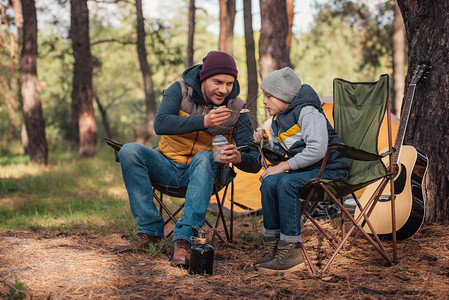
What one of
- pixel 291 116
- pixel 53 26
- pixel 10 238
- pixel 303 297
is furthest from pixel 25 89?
pixel 303 297

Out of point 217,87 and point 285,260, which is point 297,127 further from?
point 285,260

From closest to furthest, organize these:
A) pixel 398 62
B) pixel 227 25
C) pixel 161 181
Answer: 1. pixel 161 181
2. pixel 398 62
3. pixel 227 25

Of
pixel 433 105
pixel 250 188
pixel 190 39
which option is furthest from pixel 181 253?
pixel 190 39

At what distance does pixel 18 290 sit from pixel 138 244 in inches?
36.7

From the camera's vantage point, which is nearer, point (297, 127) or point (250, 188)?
point (297, 127)

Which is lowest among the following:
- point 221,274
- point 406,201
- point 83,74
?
point 221,274

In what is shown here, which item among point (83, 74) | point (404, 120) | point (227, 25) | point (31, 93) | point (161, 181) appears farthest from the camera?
point (227, 25)

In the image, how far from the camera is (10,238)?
328cm

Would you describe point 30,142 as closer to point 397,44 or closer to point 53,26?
point 53,26

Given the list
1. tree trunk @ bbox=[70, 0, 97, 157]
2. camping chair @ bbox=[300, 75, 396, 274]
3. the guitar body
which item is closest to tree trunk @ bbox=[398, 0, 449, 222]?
the guitar body

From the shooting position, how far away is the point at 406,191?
3.10 meters

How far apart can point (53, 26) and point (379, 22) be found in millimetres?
9593

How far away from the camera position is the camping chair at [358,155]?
2594 millimetres

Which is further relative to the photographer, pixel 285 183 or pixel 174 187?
pixel 174 187
